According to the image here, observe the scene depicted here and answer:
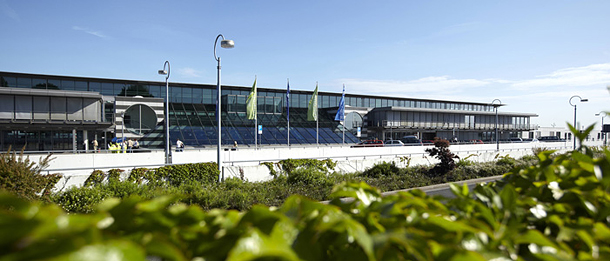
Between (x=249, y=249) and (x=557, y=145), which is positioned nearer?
(x=249, y=249)

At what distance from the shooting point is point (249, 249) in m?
0.97

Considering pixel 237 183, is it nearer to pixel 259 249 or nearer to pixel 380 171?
→ pixel 380 171

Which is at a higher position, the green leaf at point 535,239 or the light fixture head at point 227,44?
the light fixture head at point 227,44

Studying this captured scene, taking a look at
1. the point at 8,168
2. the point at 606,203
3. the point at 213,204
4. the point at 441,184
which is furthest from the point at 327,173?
the point at 606,203

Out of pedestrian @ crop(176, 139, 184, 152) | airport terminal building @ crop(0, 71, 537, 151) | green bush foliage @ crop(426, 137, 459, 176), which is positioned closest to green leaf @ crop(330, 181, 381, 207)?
green bush foliage @ crop(426, 137, 459, 176)

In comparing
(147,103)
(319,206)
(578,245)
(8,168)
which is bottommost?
(8,168)

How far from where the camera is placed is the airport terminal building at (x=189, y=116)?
2881 centimetres

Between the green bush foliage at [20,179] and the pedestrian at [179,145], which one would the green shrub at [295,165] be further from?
the pedestrian at [179,145]

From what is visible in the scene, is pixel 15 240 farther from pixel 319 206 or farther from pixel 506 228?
pixel 506 228

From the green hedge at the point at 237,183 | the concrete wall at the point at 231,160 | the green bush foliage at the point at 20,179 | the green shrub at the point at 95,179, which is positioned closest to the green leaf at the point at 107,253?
the green hedge at the point at 237,183

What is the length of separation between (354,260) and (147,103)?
47.0 meters

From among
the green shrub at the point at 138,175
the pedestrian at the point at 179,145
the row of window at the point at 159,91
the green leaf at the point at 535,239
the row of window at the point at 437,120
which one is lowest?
the green shrub at the point at 138,175

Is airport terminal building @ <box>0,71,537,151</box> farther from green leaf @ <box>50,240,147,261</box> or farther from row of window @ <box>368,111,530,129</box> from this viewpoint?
green leaf @ <box>50,240,147,261</box>

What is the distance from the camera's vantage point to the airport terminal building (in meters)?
28.8
